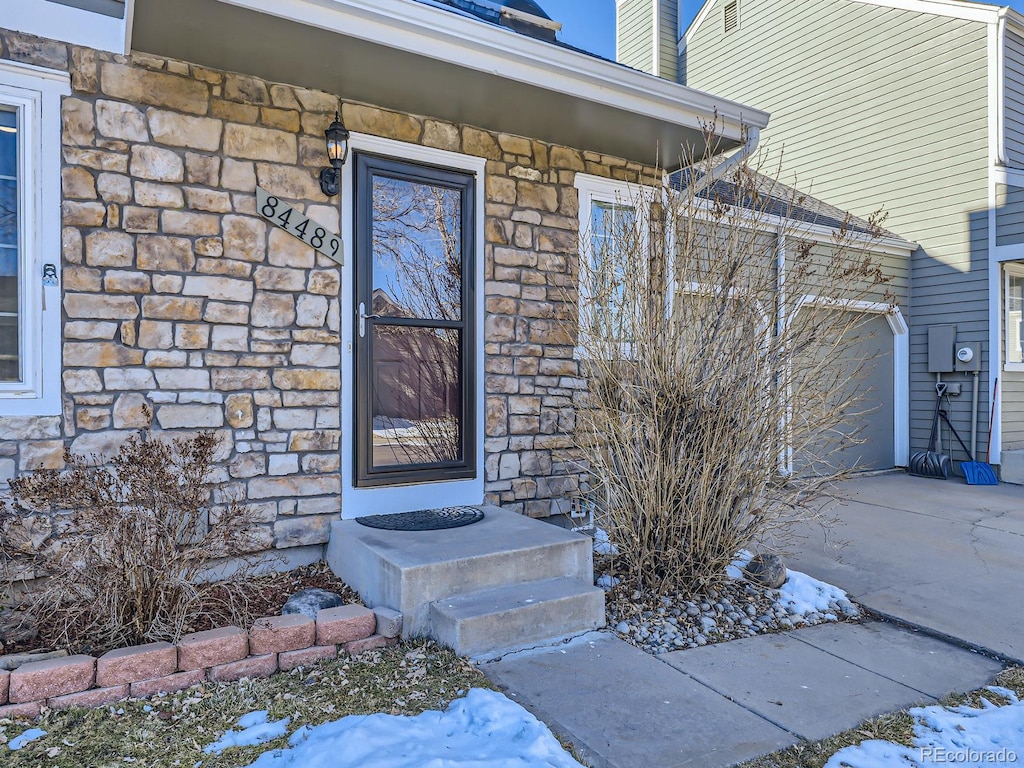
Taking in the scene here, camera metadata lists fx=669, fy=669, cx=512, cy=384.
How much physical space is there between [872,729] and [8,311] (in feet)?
13.0

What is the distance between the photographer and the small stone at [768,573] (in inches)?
145

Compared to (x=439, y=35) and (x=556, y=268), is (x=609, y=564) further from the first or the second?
(x=439, y=35)

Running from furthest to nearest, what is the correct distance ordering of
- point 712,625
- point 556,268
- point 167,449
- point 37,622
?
point 556,268 → point 712,625 → point 167,449 → point 37,622

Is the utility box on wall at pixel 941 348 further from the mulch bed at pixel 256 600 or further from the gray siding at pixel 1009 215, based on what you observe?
the mulch bed at pixel 256 600

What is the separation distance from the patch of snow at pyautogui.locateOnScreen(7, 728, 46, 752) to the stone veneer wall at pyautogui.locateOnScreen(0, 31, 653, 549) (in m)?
1.31

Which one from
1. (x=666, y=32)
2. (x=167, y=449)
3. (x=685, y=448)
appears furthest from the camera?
(x=666, y=32)

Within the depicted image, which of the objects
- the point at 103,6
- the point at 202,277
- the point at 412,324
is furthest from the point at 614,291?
the point at 103,6

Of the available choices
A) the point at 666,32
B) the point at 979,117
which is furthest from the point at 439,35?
the point at 666,32

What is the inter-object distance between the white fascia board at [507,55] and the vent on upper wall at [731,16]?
24.8 ft

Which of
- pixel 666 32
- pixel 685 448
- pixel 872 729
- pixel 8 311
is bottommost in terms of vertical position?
pixel 872 729

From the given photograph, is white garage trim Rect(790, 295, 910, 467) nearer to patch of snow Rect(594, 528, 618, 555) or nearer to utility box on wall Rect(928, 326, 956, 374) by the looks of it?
utility box on wall Rect(928, 326, 956, 374)

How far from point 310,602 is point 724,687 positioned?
1.81 m

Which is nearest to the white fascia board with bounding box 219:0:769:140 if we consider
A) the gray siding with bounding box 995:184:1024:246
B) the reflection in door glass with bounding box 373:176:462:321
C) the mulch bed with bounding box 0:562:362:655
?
the reflection in door glass with bounding box 373:176:462:321

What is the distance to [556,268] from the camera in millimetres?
4645
